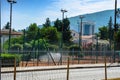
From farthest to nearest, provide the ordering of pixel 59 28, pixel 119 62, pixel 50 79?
pixel 59 28
pixel 119 62
pixel 50 79

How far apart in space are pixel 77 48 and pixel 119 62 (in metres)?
13.6

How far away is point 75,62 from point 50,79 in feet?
66.4

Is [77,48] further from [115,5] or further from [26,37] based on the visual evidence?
[26,37]

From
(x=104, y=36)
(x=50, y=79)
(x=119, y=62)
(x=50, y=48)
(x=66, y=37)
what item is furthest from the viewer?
(x=104, y=36)

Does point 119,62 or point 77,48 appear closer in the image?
point 119,62

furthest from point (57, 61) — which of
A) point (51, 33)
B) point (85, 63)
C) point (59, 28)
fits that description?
point (59, 28)

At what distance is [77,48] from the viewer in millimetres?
52906

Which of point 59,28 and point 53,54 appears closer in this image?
point 53,54

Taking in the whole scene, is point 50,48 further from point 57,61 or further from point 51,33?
point 51,33

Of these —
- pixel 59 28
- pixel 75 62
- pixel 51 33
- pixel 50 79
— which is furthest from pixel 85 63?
pixel 59 28

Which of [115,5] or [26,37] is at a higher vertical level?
[115,5]

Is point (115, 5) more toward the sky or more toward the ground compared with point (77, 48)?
more toward the sky

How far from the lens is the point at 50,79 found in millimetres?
17734

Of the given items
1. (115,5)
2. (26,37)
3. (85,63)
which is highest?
(115,5)
